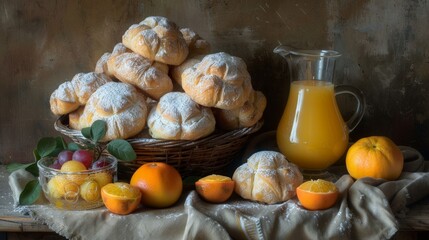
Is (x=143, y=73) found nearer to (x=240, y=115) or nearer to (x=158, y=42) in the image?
(x=158, y=42)

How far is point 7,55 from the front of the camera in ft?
5.59

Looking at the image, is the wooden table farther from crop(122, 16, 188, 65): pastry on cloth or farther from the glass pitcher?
crop(122, 16, 188, 65): pastry on cloth

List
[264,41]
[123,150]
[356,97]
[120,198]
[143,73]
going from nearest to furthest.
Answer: [120,198]
[123,150]
[143,73]
[356,97]
[264,41]

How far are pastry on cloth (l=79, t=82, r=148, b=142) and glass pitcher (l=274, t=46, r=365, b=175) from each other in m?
0.37

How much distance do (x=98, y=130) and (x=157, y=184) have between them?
0.64 feet

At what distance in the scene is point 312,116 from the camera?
1447mm

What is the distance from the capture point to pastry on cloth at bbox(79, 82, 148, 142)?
Result: 4.36 ft

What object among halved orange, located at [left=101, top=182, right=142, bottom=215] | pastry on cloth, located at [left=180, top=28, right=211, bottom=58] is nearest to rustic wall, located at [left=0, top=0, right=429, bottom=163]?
pastry on cloth, located at [left=180, top=28, right=211, bottom=58]

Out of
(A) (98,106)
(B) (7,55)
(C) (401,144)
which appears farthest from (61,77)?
(C) (401,144)

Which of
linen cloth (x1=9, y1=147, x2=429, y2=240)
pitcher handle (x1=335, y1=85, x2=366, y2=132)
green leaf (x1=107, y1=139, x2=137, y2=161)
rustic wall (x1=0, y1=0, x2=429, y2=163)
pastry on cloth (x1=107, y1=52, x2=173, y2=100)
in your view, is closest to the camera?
linen cloth (x1=9, y1=147, x2=429, y2=240)

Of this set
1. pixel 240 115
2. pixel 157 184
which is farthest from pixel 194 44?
pixel 157 184

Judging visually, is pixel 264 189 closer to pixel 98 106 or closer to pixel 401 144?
pixel 98 106

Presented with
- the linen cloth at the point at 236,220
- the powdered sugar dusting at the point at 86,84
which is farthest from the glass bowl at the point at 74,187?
the powdered sugar dusting at the point at 86,84

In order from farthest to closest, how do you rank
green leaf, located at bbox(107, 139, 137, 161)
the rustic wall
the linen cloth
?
the rustic wall < green leaf, located at bbox(107, 139, 137, 161) < the linen cloth
